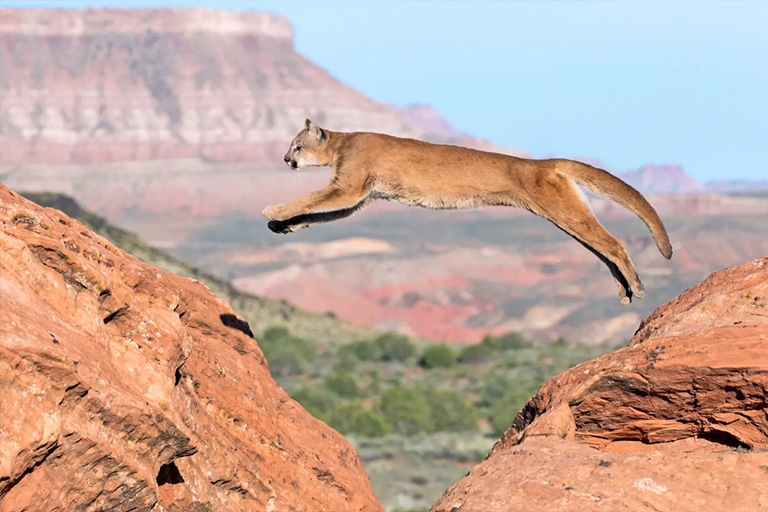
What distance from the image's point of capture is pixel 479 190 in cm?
1041

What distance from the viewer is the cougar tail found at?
401 inches

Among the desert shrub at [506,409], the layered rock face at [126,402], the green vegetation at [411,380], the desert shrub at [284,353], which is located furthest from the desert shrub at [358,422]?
the layered rock face at [126,402]

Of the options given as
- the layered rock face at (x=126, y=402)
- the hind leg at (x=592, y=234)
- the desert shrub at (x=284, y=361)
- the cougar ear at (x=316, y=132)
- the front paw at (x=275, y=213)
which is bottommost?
the desert shrub at (x=284, y=361)

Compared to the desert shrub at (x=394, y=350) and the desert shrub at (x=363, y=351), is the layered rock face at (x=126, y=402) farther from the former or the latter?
the desert shrub at (x=394, y=350)

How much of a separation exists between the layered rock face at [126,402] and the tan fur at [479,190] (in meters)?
1.96

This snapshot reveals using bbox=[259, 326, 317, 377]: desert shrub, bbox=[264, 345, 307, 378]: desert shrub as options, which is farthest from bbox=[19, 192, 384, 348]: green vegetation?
bbox=[264, 345, 307, 378]: desert shrub

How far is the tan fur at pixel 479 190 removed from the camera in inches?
406

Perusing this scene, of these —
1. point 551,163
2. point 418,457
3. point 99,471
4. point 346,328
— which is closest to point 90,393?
point 99,471

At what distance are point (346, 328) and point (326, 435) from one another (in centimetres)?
5367

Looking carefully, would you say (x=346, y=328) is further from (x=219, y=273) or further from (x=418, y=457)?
(x=219, y=273)

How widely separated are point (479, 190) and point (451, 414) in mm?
24785

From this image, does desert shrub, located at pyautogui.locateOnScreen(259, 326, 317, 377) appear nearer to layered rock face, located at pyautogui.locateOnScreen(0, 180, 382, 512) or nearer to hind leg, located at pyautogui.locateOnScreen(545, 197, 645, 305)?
hind leg, located at pyautogui.locateOnScreen(545, 197, 645, 305)

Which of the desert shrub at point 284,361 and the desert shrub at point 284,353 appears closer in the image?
the desert shrub at point 284,361

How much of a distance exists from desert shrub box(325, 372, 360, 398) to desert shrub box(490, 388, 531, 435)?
621 centimetres
